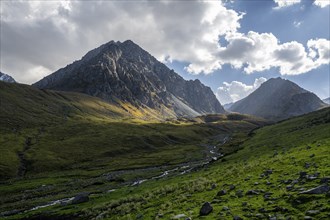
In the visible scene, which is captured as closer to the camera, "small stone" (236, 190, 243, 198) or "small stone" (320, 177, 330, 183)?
"small stone" (320, 177, 330, 183)

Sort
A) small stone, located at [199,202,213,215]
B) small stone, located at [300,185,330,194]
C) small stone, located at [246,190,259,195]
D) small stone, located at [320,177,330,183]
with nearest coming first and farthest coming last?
small stone, located at [300,185,330,194]
small stone, located at [199,202,213,215]
small stone, located at [320,177,330,183]
small stone, located at [246,190,259,195]

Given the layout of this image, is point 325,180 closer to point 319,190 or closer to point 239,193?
point 319,190

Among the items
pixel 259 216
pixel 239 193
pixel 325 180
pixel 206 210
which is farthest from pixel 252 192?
pixel 259 216

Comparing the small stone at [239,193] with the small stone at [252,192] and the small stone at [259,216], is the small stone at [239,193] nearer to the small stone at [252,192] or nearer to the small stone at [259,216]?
the small stone at [252,192]

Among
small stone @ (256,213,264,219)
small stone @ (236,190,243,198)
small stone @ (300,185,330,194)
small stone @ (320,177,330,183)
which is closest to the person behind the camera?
small stone @ (256,213,264,219)

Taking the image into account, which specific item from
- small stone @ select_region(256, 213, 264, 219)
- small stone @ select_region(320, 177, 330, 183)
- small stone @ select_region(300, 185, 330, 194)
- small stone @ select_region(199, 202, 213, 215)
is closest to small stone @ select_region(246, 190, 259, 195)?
small stone @ select_region(199, 202, 213, 215)

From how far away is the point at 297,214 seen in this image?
19.8m

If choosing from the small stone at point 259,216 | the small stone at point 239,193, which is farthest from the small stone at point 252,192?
the small stone at point 259,216

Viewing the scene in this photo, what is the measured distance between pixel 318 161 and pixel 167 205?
58.2 ft

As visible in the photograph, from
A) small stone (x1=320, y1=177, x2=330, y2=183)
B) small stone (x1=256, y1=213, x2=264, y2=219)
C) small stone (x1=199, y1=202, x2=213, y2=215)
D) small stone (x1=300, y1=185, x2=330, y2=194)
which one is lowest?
small stone (x1=256, y1=213, x2=264, y2=219)

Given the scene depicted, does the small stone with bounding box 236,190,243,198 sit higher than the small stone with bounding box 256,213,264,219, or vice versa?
the small stone with bounding box 236,190,243,198

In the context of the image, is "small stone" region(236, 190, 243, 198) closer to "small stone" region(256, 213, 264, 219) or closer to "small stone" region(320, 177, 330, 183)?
"small stone" region(256, 213, 264, 219)

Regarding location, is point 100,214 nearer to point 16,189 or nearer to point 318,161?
point 318,161

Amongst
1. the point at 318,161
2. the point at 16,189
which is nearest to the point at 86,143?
Answer: the point at 16,189
